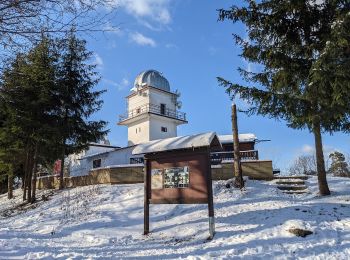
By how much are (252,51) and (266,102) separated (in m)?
2.19

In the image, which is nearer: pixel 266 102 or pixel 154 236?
pixel 154 236

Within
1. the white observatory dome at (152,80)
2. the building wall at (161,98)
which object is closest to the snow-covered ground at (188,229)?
the building wall at (161,98)

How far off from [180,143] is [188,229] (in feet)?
8.67

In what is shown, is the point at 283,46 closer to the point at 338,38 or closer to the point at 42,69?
the point at 338,38

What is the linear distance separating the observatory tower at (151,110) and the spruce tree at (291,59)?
2761 cm

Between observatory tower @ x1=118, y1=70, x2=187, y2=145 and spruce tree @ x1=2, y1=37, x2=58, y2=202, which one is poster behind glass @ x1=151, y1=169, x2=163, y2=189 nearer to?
spruce tree @ x1=2, y1=37, x2=58, y2=202

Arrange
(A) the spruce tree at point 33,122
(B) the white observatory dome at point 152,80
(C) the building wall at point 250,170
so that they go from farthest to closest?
(B) the white observatory dome at point 152,80, (C) the building wall at point 250,170, (A) the spruce tree at point 33,122

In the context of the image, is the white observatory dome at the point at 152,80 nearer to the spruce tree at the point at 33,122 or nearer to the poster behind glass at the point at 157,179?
the spruce tree at the point at 33,122

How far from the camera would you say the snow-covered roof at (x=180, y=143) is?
35.9ft

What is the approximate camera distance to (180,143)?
11.5 meters

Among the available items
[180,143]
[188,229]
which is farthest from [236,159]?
[188,229]

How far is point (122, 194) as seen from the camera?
18234mm

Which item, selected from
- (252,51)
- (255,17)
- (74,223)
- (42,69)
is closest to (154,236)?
(74,223)

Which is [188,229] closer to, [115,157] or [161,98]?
[115,157]
